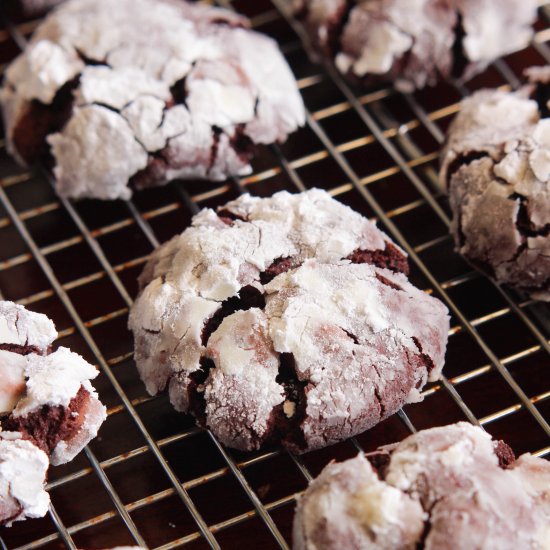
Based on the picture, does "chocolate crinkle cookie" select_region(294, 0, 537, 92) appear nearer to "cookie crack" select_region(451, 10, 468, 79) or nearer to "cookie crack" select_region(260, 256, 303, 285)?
"cookie crack" select_region(451, 10, 468, 79)

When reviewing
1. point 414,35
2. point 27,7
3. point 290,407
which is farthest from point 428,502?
point 27,7

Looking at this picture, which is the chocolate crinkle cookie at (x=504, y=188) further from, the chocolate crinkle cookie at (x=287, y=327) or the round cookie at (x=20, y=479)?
the round cookie at (x=20, y=479)

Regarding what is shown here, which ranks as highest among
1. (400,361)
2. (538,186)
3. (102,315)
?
(538,186)

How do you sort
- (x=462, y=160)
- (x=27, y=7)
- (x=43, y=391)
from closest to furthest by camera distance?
1. (x=43, y=391)
2. (x=462, y=160)
3. (x=27, y=7)

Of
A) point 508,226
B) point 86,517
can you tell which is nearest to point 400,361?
point 508,226

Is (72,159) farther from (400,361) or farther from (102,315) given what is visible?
(400,361)

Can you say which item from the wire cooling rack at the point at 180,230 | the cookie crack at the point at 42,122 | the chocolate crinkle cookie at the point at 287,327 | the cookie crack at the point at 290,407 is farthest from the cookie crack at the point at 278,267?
the cookie crack at the point at 42,122

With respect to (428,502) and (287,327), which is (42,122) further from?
(428,502)
